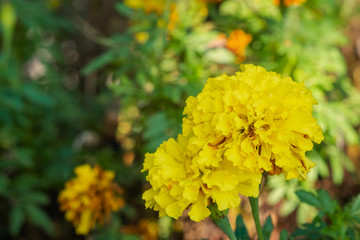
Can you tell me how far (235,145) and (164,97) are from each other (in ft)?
3.41

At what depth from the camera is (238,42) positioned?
185cm

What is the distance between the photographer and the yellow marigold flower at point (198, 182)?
67 centimetres

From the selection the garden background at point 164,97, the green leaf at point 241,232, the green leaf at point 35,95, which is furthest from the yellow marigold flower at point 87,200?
the green leaf at point 241,232

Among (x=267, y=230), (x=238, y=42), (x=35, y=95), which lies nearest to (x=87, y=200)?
(x=35, y=95)

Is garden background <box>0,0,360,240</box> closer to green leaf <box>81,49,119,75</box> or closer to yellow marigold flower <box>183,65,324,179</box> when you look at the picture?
green leaf <box>81,49,119,75</box>

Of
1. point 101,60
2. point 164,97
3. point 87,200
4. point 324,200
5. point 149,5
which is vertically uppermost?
point 149,5

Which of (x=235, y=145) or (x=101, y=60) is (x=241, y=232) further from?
(x=101, y=60)

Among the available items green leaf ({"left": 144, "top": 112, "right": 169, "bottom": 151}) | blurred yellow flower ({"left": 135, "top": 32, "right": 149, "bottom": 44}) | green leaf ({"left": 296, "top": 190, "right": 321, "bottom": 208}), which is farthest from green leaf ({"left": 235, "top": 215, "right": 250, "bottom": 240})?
blurred yellow flower ({"left": 135, "top": 32, "right": 149, "bottom": 44})

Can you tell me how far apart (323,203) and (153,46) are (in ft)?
3.20

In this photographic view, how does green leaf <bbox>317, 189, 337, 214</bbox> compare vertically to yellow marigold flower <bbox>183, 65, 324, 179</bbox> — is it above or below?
below

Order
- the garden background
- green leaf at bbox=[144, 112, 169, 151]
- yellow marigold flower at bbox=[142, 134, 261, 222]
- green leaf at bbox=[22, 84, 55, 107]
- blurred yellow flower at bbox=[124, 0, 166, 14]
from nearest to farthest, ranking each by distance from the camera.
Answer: yellow marigold flower at bbox=[142, 134, 261, 222] → green leaf at bbox=[144, 112, 169, 151] → the garden background → blurred yellow flower at bbox=[124, 0, 166, 14] → green leaf at bbox=[22, 84, 55, 107]

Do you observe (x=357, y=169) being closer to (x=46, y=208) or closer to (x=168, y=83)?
(x=168, y=83)

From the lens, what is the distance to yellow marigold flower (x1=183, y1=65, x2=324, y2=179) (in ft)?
2.23

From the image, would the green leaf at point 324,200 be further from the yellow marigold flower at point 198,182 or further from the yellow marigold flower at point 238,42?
the yellow marigold flower at point 238,42
